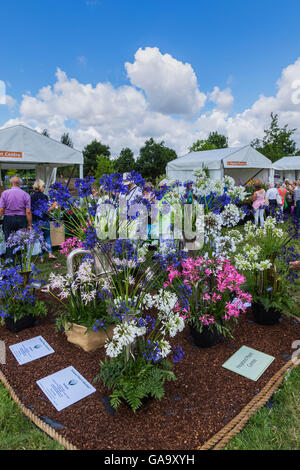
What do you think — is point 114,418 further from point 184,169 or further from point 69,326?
point 184,169

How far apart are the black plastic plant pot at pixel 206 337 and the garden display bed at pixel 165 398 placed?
54 mm

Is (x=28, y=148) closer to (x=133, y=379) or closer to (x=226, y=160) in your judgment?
(x=133, y=379)

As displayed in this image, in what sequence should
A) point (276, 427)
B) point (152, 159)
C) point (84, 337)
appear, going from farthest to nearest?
1. point (152, 159)
2. point (84, 337)
3. point (276, 427)

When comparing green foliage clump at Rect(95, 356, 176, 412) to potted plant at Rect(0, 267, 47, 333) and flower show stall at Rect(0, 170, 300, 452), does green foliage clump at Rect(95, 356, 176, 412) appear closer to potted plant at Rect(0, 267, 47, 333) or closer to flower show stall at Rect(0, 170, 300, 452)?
flower show stall at Rect(0, 170, 300, 452)

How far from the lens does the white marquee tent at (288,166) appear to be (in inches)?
671

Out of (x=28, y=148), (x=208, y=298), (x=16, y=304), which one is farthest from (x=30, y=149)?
(x=208, y=298)

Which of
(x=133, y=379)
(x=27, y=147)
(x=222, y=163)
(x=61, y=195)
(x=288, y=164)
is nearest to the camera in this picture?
(x=133, y=379)

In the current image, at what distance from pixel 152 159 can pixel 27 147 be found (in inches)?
1662

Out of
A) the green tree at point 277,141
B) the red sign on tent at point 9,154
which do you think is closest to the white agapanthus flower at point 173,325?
the red sign on tent at point 9,154

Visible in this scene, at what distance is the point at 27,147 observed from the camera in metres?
6.67

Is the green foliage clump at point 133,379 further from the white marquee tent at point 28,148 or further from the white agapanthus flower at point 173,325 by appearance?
the white marquee tent at point 28,148

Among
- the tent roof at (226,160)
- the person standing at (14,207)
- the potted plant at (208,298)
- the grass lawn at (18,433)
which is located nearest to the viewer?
the grass lawn at (18,433)

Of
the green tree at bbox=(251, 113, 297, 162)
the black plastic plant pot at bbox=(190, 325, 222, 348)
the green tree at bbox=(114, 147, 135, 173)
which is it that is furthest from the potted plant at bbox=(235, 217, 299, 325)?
the green tree at bbox=(114, 147, 135, 173)

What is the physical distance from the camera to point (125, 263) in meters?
2.25
